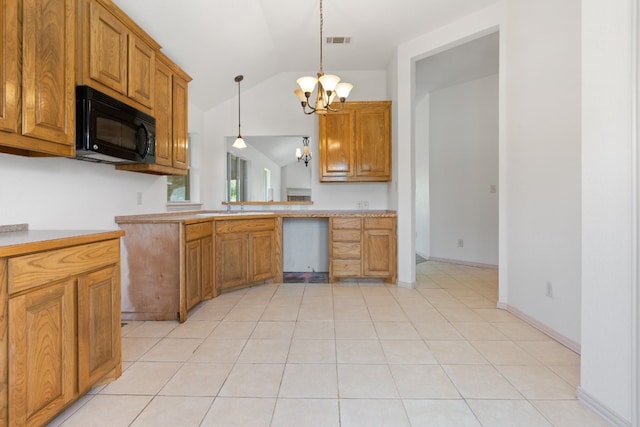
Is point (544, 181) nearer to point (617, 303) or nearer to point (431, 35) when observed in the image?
point (617, 303)

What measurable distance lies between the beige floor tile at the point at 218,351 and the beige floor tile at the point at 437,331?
1.37 m

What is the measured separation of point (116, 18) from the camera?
84.7 inches

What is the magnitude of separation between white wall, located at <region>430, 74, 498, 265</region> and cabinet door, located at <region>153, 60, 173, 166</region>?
13.5 ft

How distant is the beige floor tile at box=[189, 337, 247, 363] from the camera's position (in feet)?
6.70

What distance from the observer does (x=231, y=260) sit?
Answer: 11.7 ft

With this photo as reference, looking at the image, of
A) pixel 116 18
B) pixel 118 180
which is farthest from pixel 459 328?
pixel 116 18

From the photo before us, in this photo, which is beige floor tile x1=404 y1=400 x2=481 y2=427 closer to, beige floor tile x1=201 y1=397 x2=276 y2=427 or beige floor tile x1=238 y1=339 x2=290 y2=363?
beige floor tile x1=201 y1=397 x2=276 y2=427

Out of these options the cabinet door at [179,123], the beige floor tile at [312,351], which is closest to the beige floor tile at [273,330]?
the beige floor tile at [312,351]

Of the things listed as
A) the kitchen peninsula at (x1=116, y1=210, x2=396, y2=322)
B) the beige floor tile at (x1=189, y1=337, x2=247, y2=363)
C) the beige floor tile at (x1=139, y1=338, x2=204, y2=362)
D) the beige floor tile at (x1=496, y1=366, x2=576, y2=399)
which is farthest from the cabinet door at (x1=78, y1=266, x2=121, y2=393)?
the beige floor tile at (x1=496, y1=366, x2=576, y2=399)

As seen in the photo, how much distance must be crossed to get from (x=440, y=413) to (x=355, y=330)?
40.7 inches

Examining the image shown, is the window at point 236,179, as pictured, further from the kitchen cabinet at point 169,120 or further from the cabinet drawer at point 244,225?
the kitchen cabinet at point 169,120

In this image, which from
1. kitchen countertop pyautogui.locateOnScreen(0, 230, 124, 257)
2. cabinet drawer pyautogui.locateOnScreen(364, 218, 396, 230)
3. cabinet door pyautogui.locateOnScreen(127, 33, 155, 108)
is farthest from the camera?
cabinet drawer pyautogui.locateOnScreen(364, 218, 396, 230)

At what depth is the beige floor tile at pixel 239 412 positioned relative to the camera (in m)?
1.45

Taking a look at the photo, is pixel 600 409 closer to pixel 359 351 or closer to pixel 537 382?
pixel 537 382
